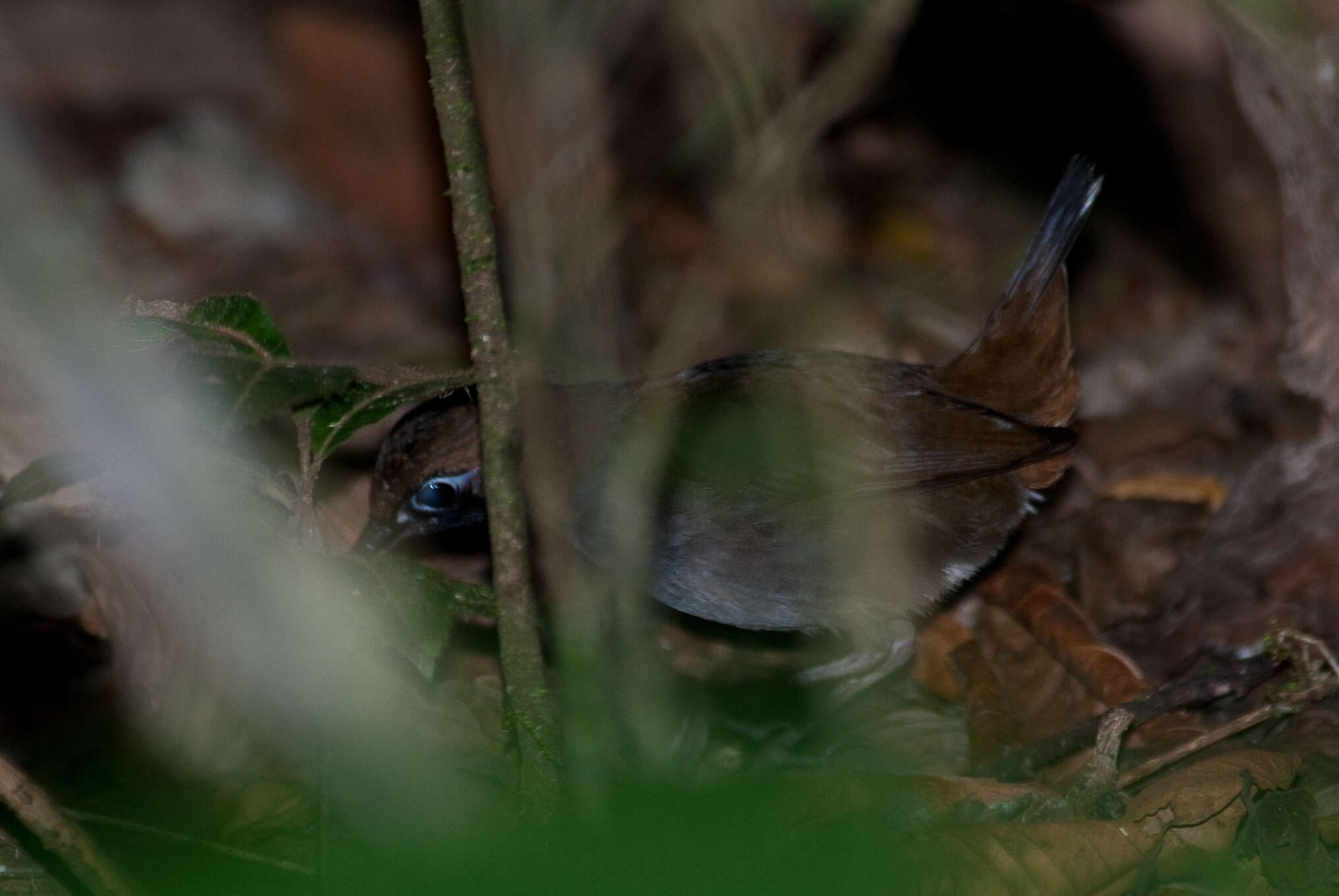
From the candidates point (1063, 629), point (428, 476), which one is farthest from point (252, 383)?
point (1063, 629)

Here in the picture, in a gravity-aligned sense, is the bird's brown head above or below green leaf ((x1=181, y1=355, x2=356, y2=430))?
below

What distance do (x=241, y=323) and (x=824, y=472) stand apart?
7.33 feet

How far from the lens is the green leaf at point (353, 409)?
274 cm

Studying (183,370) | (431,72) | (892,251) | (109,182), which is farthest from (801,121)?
(109,182)

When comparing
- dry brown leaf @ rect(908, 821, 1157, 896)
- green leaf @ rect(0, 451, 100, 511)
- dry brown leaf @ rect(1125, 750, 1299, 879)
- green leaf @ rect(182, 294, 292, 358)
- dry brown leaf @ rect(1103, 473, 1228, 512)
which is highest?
green leaf @ rect(182, 294, 292, 358)

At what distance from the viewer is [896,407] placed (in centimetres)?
463

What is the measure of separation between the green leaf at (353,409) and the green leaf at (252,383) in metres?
0.04

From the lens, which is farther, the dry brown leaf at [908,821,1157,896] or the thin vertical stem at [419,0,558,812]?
the dry brown leaf at [908,821,1157,896]

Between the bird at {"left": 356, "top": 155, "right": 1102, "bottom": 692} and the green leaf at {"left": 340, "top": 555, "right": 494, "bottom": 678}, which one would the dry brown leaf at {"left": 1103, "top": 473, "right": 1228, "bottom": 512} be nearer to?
the bird at {"left": 356, "top": 155, "right": 1102, "bottom": 692}

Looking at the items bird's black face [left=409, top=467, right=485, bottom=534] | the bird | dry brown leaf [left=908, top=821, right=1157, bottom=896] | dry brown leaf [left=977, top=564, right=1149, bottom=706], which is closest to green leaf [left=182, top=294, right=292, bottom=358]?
the bird

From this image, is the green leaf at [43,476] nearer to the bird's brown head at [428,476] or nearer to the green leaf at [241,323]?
the green leaf at [241,323]

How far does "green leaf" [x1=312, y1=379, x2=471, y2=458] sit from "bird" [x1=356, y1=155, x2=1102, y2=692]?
1.28 m

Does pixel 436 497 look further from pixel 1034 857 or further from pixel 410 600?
pixel 1034 857

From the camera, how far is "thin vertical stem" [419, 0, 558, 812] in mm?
2475
